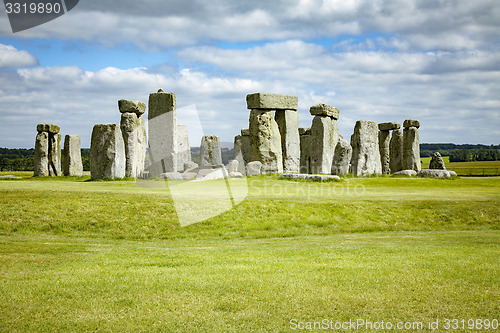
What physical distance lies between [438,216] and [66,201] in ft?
38.6

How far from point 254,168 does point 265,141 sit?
1.79 m

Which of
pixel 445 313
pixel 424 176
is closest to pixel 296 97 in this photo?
pixel 424 176

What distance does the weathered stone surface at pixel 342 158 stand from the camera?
25.8m

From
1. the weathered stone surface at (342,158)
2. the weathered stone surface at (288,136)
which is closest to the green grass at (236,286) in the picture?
the weathered stone surface at (342,158)

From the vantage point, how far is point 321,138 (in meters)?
28.9

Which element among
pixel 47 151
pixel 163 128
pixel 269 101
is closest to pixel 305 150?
pixel 269 101

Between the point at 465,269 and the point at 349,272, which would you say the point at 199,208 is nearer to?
A: the point at 349,272

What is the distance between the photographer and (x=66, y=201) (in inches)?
608

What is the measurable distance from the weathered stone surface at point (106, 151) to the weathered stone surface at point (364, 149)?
1398cm

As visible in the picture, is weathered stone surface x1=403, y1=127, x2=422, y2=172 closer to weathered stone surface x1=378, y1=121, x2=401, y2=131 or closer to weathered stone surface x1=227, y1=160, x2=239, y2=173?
weathered stone surface x1=378, y1=121, x2=401, y2=131

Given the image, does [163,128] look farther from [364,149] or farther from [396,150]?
[396,150]

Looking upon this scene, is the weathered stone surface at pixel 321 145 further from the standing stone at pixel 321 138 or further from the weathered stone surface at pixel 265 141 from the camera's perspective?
the weathered stone surface at pixel 265 141

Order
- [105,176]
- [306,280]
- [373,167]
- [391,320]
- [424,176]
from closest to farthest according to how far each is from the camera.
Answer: [391,320], [306,280], [105,176], [424,176], [373,167]

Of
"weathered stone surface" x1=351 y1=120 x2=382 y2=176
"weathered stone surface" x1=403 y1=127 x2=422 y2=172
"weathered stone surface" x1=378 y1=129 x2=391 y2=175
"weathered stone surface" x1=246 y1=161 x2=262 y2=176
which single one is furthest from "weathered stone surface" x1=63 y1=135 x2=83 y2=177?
"weathered stone surface" x1=403 y1=127 x2=422 y2=172
